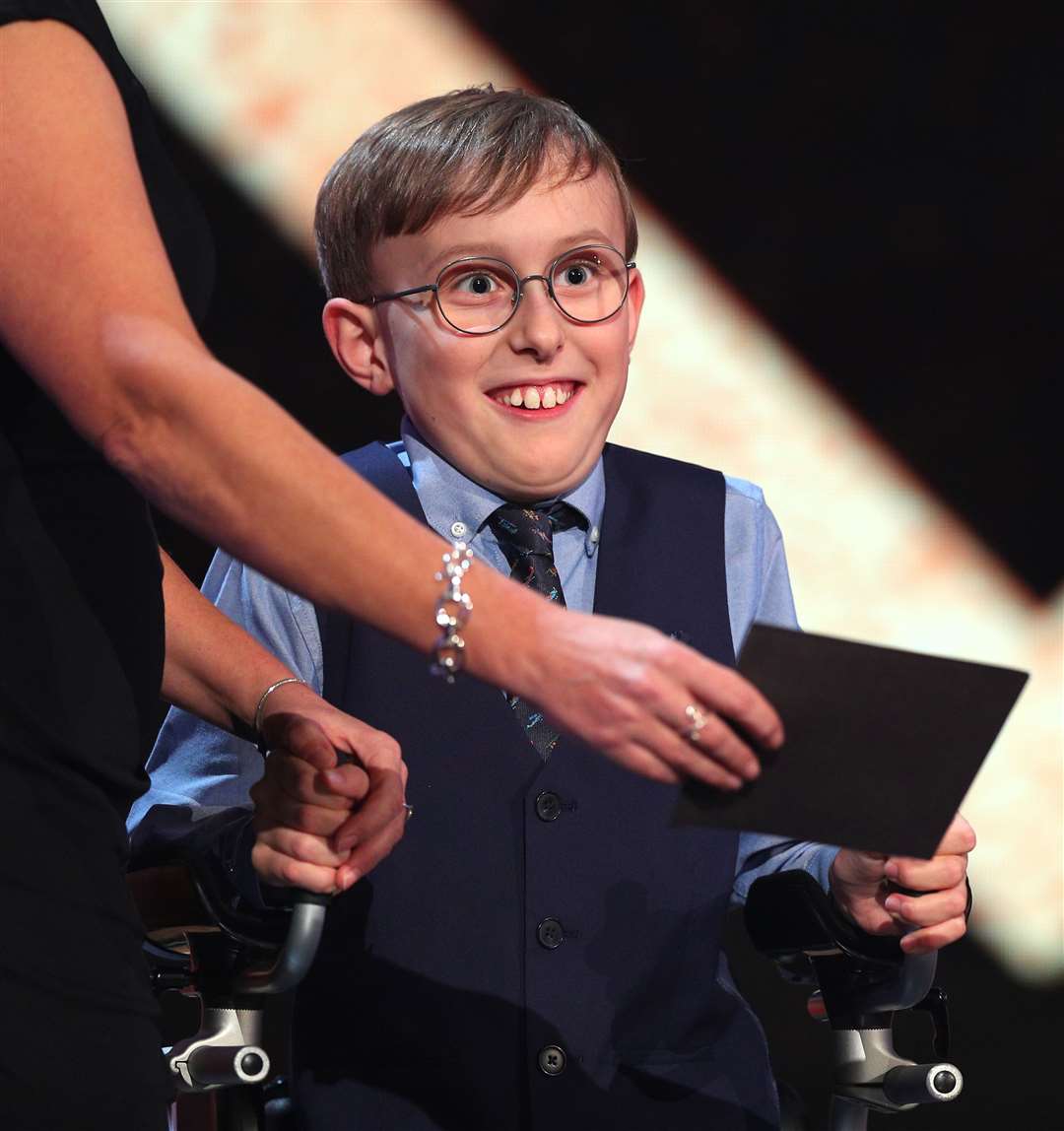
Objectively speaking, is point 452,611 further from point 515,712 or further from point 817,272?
point 817,272

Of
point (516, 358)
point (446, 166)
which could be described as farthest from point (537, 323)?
point (446, 166)

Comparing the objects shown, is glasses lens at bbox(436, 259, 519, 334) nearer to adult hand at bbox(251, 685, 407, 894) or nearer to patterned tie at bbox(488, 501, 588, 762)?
patterned tie at bbox(488, 501, 588, 762)

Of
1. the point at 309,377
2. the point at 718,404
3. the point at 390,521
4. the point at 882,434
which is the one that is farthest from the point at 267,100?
the point at 390,521

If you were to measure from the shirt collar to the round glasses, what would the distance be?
0.43 ft

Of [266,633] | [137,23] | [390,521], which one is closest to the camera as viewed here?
Result: [390,521]

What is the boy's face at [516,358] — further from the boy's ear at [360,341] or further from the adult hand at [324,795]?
the adult hand at [324,795]

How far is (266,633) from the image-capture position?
4.71 ft

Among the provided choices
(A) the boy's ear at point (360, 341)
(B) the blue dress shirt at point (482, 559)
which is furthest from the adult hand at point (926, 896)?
(A) the boy's ear at point (360, 341)

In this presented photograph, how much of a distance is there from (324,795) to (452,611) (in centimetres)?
41

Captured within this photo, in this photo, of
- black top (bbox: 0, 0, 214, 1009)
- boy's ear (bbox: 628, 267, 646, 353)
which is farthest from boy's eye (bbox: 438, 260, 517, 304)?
black top (bbox: 0, 0, 214, 1009)

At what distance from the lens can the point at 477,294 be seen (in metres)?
1.43

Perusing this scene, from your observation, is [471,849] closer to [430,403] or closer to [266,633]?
[266,633]

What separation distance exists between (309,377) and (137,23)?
1.55ft

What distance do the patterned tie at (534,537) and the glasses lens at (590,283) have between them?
0.57 ft
